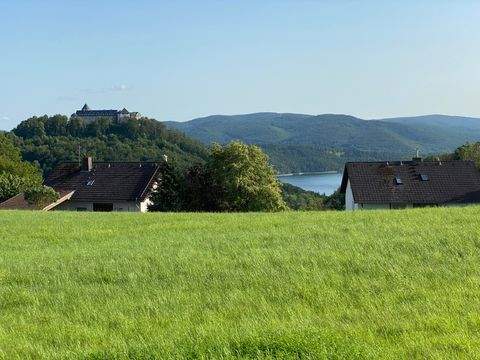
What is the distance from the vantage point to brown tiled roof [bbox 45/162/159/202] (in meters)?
52.9

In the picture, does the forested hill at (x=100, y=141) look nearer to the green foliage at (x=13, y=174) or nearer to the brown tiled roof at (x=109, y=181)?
the green foliage at (x=13, y=174)

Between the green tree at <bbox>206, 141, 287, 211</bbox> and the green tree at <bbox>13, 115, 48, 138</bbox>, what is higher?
the green tree at <bbox>13, 115, 48, 138</bbox>

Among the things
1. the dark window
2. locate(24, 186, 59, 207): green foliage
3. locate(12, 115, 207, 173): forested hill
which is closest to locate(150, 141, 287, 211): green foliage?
locate(24, 186, 59, 207): green foliage

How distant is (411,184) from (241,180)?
14730mm

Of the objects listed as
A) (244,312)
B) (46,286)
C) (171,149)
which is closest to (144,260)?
(46,286)

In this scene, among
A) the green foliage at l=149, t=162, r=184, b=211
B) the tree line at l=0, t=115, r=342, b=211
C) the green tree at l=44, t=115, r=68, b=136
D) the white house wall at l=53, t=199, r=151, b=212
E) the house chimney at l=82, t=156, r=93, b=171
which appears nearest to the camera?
the green foliage at l=149, t=162, r=184, b=211

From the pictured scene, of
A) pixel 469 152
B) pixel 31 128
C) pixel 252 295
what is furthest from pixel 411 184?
pixel 31 128

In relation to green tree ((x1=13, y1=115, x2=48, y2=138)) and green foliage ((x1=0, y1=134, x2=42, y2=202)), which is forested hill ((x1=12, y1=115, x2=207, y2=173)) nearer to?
green tree ((x1=13, y1=115, x2=48, y2=138))

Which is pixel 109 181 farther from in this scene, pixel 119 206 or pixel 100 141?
pixel 100 141

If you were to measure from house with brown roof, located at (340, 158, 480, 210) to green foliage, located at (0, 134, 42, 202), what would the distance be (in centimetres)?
2843

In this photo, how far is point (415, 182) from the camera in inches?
1933

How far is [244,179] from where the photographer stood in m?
45.4

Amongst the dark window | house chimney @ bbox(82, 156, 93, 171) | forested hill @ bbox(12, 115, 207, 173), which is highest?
forested hill @ bbox(12, 115, 207, 173)

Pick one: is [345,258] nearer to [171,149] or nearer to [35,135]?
[171,149]
